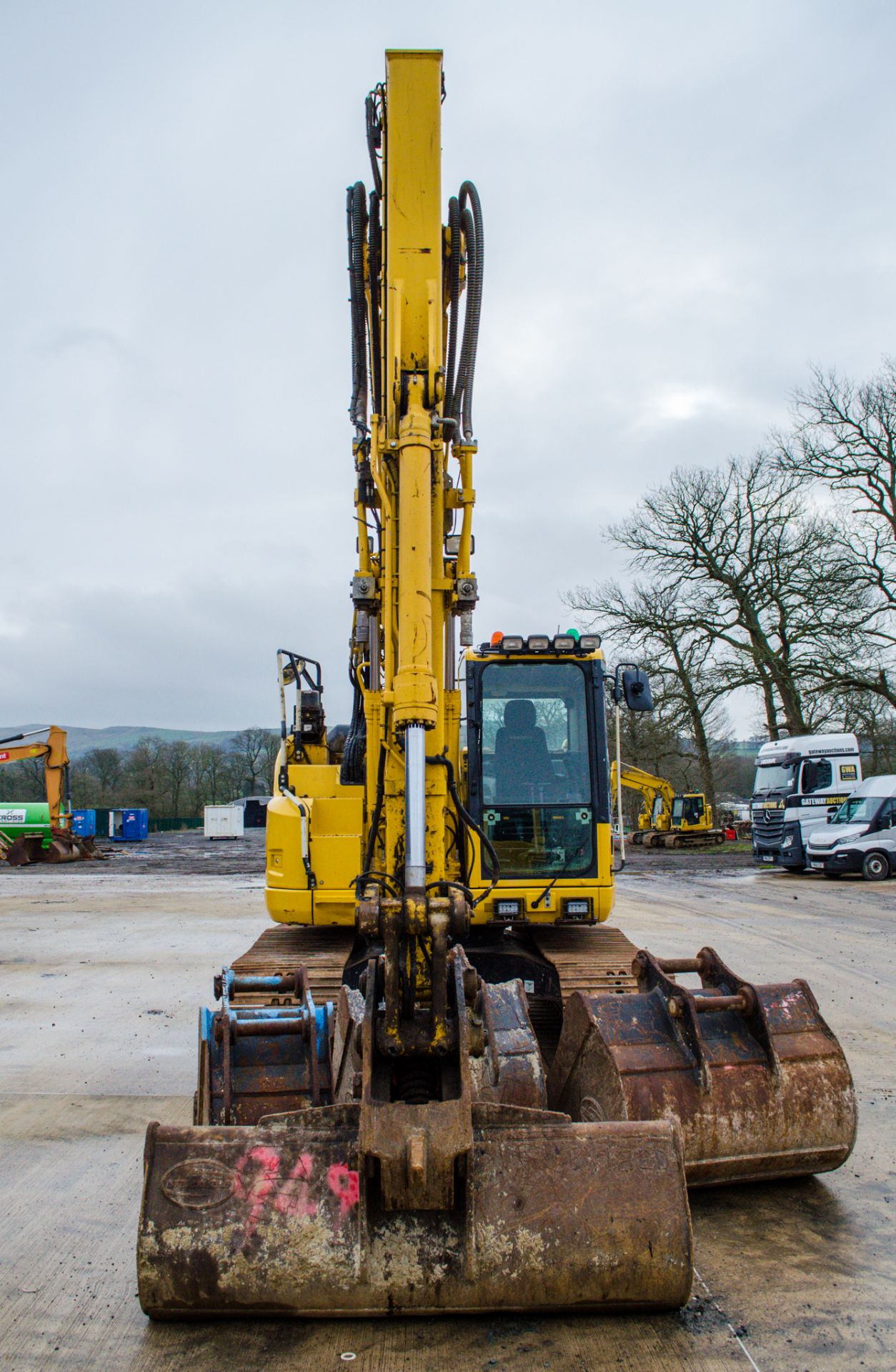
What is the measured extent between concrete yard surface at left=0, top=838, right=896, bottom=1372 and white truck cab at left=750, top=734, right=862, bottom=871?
12348 mm

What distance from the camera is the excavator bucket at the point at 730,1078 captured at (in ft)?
12.2

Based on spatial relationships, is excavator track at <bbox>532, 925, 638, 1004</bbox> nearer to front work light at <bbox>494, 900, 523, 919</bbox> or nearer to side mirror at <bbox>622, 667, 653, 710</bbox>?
front work light at <bbox>494, 900, 523, 919</bbox>

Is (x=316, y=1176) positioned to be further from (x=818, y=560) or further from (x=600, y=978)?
(x=818, y=560)

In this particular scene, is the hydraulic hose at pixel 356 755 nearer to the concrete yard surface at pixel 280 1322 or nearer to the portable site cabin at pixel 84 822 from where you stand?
the concrete yard surface at pixel 280 1322

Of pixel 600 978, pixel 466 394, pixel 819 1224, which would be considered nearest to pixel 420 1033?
pixel 819 1224

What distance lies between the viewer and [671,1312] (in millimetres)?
3086

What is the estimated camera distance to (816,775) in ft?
72.9

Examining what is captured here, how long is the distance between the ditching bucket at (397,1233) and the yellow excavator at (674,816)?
2852 cm

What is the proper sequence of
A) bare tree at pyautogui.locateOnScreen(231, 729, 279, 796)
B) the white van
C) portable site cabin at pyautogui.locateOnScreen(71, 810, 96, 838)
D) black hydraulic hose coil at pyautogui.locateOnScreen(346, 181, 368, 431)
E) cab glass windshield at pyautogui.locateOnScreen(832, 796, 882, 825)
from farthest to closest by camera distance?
1. bare tree at pyautogui.locateOnScreen(231, 729, 279, 796)
2. portable site cabin at pyautogui.locateOnScreen(71, 810, 96, 838)
3. cab glass windshield at pyautogui.locateOnScreen(832, 796, 882, 825)
4. the white van
5. black hydraulic hose coil at pyautogui.locateOnScreen(346, 181, 368, 431)

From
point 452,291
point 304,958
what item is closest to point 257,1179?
point 304,958

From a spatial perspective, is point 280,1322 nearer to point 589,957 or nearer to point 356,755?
point 589,957

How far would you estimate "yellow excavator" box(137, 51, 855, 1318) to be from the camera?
291 centimetres

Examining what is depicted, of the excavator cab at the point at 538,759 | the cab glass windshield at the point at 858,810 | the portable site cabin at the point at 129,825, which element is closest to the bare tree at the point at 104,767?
the portable site cabin at the point at 129,825

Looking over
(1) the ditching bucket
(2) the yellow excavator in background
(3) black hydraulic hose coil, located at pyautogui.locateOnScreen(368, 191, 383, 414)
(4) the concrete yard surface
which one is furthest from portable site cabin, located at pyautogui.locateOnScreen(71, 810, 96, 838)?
(1) the ditching bucket
